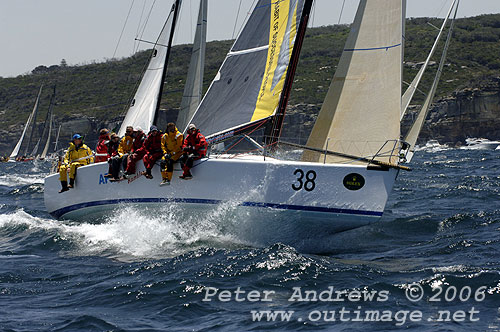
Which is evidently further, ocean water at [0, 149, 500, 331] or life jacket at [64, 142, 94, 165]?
life jacket at [64, 142, 94, 165]

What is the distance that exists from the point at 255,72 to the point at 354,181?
293 cm

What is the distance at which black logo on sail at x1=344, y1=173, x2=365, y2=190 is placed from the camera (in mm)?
9445

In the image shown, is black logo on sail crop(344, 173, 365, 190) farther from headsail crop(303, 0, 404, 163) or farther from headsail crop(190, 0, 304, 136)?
headsail crop(190, 0, 304, 136)

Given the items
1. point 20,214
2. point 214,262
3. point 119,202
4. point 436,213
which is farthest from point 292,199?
point 20,214

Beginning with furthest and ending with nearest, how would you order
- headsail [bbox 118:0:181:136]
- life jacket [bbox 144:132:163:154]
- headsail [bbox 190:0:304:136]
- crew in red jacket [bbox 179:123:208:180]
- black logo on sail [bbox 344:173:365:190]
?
headsail [bbox 118:0:181:136]
life jacket [bbox 144:132:163:154]
headsail [bbox 190:0:304:136]
crew in red jacket [bbox 179:123:208:180]
black logo on sail [bbox 344:173:365:190]

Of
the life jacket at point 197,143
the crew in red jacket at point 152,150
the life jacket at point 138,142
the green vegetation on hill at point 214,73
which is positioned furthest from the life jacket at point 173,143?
the green vegetation on hill at point 214,73

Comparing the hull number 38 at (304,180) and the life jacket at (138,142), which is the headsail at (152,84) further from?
the hull number 38 at (304,180)

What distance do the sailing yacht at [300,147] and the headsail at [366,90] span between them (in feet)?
0.05

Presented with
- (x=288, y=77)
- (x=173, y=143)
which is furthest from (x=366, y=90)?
(x=173, y=143)

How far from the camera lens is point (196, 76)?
57.5ft

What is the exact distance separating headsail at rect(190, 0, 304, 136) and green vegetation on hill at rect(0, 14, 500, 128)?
4832 centimetres

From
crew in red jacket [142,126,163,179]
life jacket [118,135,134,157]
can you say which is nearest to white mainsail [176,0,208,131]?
life jacket [118,135,134,157]

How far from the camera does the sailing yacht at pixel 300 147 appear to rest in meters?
9.58

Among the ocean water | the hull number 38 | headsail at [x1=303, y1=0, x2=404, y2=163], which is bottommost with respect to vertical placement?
the ocean water
